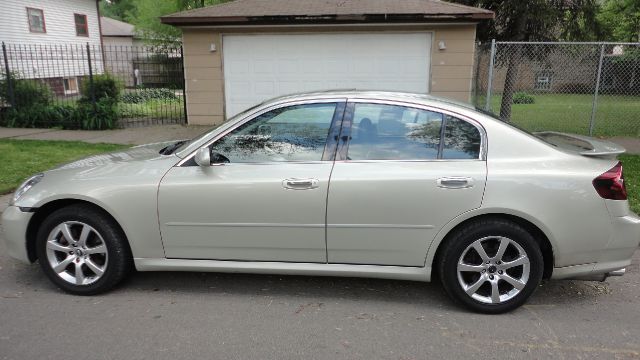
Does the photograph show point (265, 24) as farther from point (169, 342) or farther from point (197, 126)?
point (169, 342)

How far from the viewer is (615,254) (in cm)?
346

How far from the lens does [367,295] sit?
3867 mm

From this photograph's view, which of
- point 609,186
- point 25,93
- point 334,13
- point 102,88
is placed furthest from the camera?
point 102,88

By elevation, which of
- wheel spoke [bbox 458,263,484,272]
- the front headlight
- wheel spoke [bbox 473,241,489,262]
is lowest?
wheel spoke [bbox 458,263,484,272]

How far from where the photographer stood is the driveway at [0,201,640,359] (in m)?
3.09

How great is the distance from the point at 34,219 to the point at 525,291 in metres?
3.69

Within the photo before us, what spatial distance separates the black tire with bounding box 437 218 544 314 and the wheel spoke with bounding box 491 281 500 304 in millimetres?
13

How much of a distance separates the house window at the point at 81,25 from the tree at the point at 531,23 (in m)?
19.9

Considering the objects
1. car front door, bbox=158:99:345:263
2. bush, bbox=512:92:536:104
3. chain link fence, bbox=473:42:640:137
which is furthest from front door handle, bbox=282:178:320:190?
bush, bbox=512:92:536:104

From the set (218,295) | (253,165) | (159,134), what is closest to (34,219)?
(218,295)

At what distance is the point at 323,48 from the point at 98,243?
29.2 ft

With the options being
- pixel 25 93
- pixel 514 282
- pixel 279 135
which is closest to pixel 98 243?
pixel 279 135

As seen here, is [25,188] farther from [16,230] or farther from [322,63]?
[322,63]

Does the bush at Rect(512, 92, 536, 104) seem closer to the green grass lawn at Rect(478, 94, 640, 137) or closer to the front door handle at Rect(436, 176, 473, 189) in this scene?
the green grass lawn at Rect(478, 94, 640, 137)
